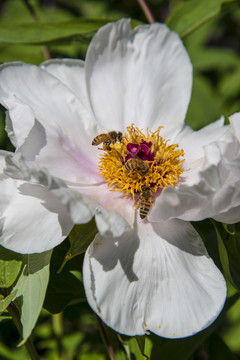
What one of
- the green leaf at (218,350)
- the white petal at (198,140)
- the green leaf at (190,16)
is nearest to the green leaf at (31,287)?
the white petal at (198,140)

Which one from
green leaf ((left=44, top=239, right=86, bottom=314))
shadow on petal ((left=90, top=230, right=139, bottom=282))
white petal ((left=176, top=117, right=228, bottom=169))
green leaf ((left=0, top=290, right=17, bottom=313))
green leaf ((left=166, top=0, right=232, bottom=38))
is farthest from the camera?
green leaf ((left=166, top=0, right=232, bottom=38))

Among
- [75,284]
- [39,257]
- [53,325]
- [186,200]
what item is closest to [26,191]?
[39,257]

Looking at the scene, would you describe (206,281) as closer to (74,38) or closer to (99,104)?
(99,104)

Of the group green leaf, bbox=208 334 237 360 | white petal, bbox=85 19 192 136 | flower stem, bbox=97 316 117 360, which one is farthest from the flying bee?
green leaf, bbox=208 334 237 360

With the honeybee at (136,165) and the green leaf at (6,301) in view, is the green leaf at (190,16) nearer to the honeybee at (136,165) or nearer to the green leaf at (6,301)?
the honeybee at (136,165)

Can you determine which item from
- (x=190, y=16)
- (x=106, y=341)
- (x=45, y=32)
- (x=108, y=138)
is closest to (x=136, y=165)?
(x=108, y=138)

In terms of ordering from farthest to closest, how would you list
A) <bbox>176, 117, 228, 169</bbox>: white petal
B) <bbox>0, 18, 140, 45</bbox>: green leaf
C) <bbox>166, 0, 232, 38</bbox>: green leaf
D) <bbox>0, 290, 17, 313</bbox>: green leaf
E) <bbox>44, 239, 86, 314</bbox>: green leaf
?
<bbox>166, 0, 232, 38</bbox>: green leaf, <bbox>0, 18, 140, 45</bbox>: green leaf, <bbox>176, 117, 228, 169</bbox>: white petal, <bbox>44, 239, 86, 314</bbox>: green leaf, <bbox>0, 290, 17, 313</bbox>: green leaf

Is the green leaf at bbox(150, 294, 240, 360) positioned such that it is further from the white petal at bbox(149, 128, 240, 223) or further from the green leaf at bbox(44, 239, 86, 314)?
the white petal at bbox(149, 128, 240, 223)
